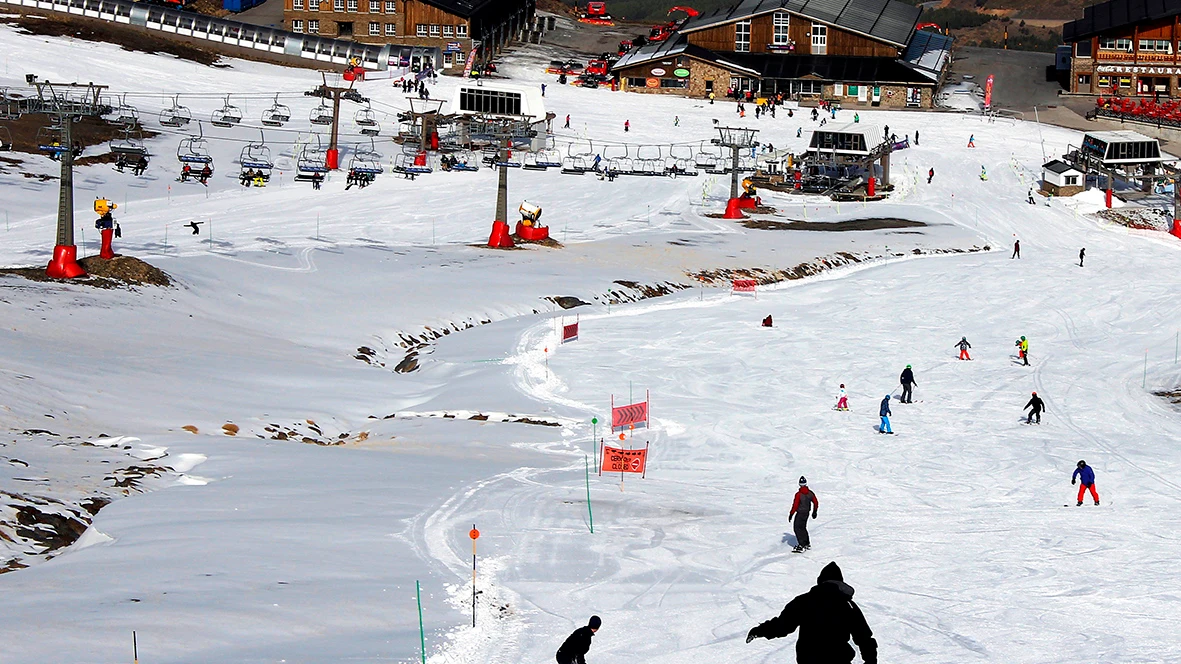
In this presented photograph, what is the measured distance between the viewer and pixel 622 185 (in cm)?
7281

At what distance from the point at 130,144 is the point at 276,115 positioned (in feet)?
36.3

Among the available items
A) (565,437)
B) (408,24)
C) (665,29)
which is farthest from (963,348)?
(665,29)

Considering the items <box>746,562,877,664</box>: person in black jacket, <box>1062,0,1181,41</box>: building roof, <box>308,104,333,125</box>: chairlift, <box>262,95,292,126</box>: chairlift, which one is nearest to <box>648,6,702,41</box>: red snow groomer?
<box>1062,0,1181,41</box>: building roof

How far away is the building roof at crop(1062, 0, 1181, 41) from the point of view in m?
99.7

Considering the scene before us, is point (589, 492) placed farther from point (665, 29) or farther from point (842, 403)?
point (665, 29)

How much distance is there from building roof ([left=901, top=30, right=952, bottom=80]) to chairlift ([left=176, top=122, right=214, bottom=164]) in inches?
2000

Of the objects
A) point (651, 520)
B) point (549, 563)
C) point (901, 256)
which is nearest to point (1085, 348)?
point (901, 256)

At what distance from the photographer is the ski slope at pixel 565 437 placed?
17.9 metres

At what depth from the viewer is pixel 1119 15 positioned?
102062mm

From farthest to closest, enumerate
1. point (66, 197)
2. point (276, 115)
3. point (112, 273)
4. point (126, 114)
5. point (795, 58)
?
point (795, 58), point (276, 115), point (126, 114), point (112, 273), point (66, 197)

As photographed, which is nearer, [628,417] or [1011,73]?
[628,417]

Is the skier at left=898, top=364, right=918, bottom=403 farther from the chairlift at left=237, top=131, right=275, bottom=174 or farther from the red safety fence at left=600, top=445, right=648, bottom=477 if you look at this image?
the chairlift at left=237, top=131, right=275, bottom=174

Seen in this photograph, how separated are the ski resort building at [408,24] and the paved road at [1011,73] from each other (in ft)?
121

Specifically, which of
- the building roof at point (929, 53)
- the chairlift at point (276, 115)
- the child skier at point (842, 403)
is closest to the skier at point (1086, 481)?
the child skier at point (842, 403)
